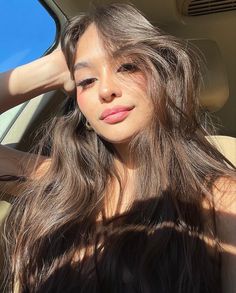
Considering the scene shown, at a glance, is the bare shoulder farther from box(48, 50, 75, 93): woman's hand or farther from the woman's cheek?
box(48, 50, 75, 93): woman's hand

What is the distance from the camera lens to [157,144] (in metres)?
1.40

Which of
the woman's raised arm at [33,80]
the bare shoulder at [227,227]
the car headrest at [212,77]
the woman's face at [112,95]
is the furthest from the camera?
the car headrest at [212,77]

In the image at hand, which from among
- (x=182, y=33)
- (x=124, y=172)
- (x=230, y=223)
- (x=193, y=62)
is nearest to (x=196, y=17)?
(x=182, y=33)

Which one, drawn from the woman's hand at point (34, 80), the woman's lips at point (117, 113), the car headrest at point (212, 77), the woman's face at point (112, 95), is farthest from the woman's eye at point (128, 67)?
the car headrest at point (212, 77)

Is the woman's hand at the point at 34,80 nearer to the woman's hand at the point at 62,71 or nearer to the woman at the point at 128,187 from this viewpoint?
the woman's hand at the point at 62,71

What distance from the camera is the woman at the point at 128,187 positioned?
1.25 m

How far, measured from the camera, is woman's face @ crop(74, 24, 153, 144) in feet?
4.39

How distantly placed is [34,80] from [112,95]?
43 cm

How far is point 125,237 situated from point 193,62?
20.0 inches

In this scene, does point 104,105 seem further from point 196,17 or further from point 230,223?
point 196,17

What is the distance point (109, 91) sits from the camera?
1.34m

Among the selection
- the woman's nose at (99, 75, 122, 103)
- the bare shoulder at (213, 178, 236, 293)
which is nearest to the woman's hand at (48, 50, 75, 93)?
the woman's nose at (99, 75, 122, 103)

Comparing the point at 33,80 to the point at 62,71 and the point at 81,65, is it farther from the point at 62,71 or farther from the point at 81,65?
the point at 81,65

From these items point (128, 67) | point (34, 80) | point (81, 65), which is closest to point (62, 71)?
point (34, 80)
